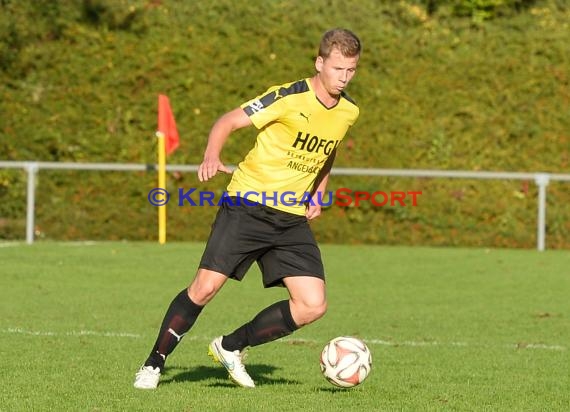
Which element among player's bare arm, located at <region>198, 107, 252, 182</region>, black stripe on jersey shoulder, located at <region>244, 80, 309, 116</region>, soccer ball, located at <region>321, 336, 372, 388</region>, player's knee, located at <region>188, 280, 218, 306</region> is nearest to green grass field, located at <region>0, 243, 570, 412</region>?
soccer ball, located at <region>321, 336, 372, 388</region>

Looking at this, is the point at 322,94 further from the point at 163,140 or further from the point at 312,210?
the point at 163,140

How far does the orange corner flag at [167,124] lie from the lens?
1753 cm

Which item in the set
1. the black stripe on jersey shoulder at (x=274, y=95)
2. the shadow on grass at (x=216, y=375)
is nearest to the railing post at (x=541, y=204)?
the shadow on grass at (x=216, y=375)

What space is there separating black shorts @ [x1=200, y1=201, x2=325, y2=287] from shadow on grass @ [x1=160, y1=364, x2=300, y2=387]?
728 millimetres

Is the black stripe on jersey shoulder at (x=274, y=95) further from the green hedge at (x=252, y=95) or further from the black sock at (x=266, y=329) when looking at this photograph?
the green hedge at (x=252, y=95)

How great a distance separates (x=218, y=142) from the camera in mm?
6867

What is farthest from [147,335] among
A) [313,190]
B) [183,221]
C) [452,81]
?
[452,81]

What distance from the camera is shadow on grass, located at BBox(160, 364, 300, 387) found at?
25.3 feet

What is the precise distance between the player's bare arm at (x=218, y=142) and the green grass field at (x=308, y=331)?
4.15 feet

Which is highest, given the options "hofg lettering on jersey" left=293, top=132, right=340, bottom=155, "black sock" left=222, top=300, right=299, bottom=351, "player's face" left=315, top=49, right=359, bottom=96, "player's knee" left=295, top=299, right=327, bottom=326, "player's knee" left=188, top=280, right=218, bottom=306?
"player's face" left=315, top=49, right=359, bottom=96

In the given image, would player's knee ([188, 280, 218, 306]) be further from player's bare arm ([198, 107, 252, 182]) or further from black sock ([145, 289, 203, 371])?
player's bare arm ([198, 107, 252, 182])

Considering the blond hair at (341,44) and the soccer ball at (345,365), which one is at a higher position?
the blond hair at (341,44)

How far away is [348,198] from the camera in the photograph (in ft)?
60.9

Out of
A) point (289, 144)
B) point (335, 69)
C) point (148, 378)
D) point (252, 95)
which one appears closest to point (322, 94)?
point (335, 69)
